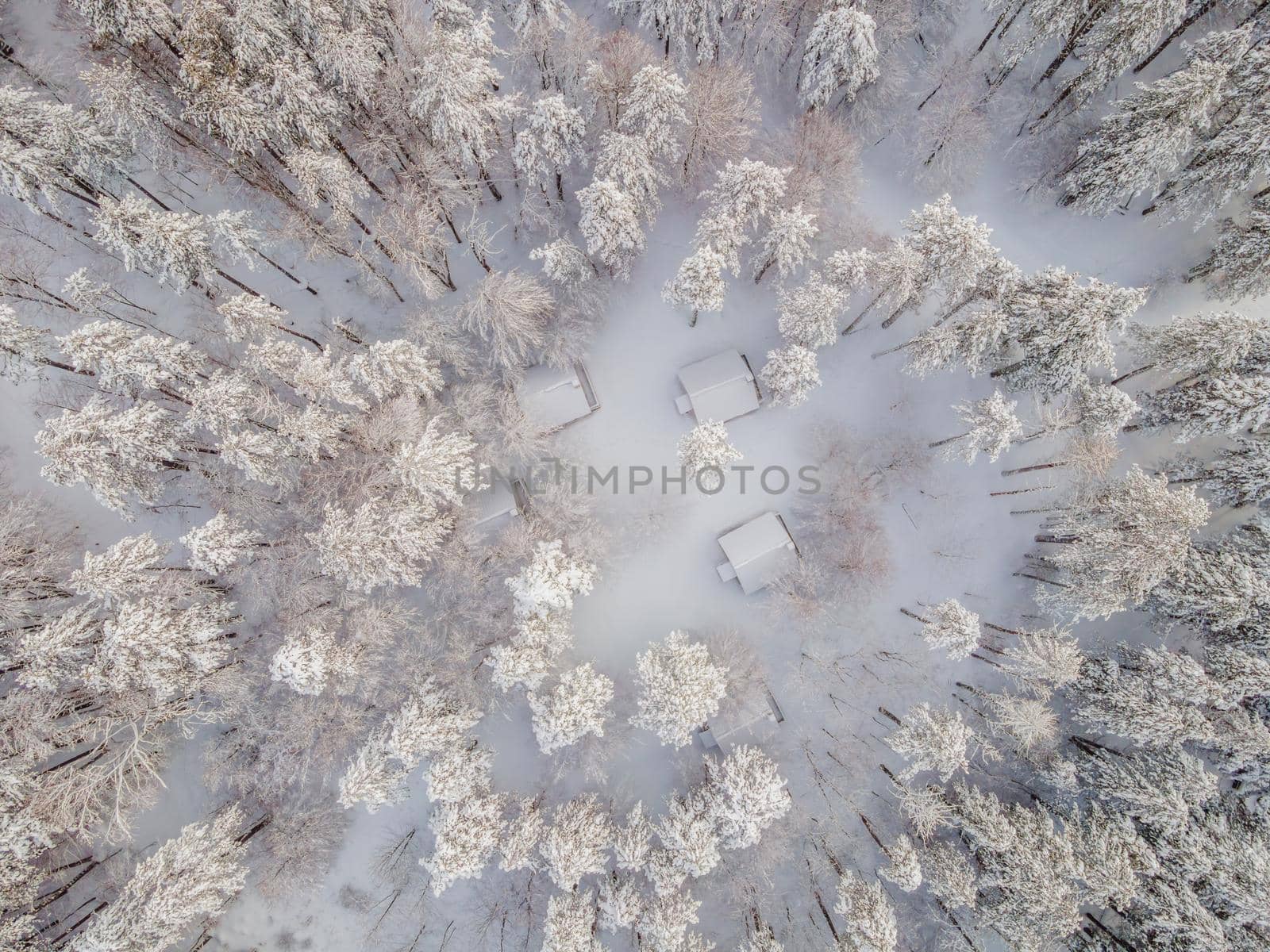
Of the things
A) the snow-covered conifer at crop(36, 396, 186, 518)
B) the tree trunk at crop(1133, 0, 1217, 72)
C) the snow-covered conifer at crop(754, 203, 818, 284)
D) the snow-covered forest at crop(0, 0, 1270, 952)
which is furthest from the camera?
the tree trunk at crop(1133, 0, 1217, 72)

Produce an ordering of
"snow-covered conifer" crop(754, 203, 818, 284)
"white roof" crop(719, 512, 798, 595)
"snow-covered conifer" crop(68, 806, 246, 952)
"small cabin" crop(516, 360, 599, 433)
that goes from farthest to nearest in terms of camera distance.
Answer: "white roof" crop(719, 512, 798, 595), "small cabin" crop(516, 360, 599, 433), "snow-covered conifer" crop(754, 203, 818, 284), "snow-covered conifer" crop(68, 806, 246, 952)

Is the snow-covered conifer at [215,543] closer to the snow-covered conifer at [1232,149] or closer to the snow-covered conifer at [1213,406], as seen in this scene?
the snow-covered conifer at [1213,406]

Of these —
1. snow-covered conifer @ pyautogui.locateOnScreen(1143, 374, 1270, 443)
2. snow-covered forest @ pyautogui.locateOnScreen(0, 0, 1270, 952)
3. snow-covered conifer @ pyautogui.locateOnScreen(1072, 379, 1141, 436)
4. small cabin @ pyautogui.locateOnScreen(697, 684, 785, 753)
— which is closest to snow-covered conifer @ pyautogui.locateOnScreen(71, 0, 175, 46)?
snow-covered forest @ pyautogui.locateOnScreen(0, 0, 1270, 952)

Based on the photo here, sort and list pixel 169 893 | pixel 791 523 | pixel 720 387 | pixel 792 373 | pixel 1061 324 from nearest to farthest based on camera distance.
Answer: pixel 1061 324 → pixel 169 893 → pixel 792 373 → pixel 720 387 → pixel 791 523

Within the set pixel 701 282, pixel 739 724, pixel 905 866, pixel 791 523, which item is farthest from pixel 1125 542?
pixel 701 282

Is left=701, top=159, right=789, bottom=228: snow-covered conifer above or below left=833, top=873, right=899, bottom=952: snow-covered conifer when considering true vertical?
above

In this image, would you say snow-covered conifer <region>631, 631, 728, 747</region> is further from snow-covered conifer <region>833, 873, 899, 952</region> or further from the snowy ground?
snow-covered conifer <region>833, 873, 899, 952</region>

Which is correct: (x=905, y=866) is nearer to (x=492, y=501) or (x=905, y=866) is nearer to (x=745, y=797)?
(x=745, y=797)

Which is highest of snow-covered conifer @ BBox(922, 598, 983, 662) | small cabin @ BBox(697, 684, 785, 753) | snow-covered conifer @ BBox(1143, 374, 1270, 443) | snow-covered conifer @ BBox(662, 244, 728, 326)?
snow-covered conifer @ BBox(662, 244, 728, 326)
